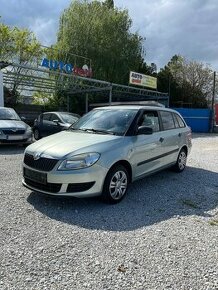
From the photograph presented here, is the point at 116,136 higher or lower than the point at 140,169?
higher

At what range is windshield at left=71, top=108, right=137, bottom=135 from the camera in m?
5.61

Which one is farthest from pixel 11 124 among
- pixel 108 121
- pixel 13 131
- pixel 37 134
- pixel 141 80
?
pixel 141 80

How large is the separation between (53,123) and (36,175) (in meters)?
8.39

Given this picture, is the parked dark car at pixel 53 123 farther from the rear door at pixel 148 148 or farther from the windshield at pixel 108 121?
the rear door at pixel 148 148

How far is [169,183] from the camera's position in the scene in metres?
6.60

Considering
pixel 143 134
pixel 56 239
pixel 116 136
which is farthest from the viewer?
pixel 143 134

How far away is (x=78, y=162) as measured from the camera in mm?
4645

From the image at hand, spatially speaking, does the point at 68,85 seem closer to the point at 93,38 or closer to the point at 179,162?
the point at 93,38

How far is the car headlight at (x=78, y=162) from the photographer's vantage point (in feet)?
15.1

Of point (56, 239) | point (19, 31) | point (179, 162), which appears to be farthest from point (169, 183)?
point (19, 31)

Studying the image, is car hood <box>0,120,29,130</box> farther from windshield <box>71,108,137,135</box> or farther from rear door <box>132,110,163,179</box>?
rear door <box>132,110,163,179</box>

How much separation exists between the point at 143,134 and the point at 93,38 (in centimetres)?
2221

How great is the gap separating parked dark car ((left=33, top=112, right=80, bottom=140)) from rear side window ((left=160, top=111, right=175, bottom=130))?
5.81 metres

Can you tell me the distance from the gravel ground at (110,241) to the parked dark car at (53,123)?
270 inches
